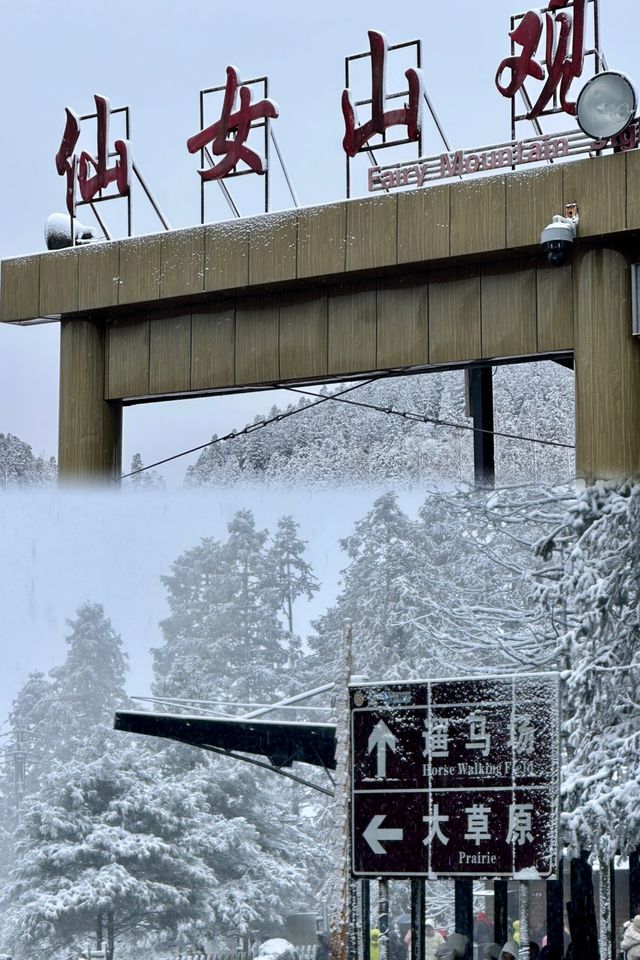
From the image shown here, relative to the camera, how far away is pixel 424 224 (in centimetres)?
1419

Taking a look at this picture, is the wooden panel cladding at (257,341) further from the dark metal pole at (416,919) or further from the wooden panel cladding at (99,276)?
the dark metal pole at (416,919)

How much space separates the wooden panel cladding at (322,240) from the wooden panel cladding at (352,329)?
0.91 ft

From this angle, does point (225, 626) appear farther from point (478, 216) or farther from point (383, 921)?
point (383, 921)

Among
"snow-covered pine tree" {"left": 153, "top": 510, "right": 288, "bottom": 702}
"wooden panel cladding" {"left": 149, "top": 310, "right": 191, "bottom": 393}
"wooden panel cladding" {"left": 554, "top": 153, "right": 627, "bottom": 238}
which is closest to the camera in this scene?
"wooden panel cladding" {"left": 554, "top": 153, "right": 627, "bottom": 238}

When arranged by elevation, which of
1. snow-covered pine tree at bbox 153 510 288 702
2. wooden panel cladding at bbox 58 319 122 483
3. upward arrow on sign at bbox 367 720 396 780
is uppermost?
wooden panel cladding at bbox 58 319 122 483

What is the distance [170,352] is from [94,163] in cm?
228

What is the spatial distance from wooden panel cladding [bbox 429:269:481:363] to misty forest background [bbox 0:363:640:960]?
1.88 meters

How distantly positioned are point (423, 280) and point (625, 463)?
2496 millimetres

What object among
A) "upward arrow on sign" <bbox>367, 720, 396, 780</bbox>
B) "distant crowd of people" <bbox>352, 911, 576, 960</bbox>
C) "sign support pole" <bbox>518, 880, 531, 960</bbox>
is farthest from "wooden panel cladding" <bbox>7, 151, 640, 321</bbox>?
"sign support pole" <bbox>518, 880, 531, 960</bbox>

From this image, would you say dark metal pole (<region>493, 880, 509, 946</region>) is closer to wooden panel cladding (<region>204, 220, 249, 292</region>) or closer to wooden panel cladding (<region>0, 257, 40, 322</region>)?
wooden panel cladding (<region>204, 220, 249, 292</region>)

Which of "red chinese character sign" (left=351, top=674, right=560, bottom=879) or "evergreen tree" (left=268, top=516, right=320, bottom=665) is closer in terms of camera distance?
"red chinese character sign" (left=351, top=674, right=560, bottom=879)

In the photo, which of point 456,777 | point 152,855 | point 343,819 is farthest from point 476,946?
point 456,777

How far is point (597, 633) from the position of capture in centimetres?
1374

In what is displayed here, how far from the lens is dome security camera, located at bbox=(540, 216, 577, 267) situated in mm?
13086
